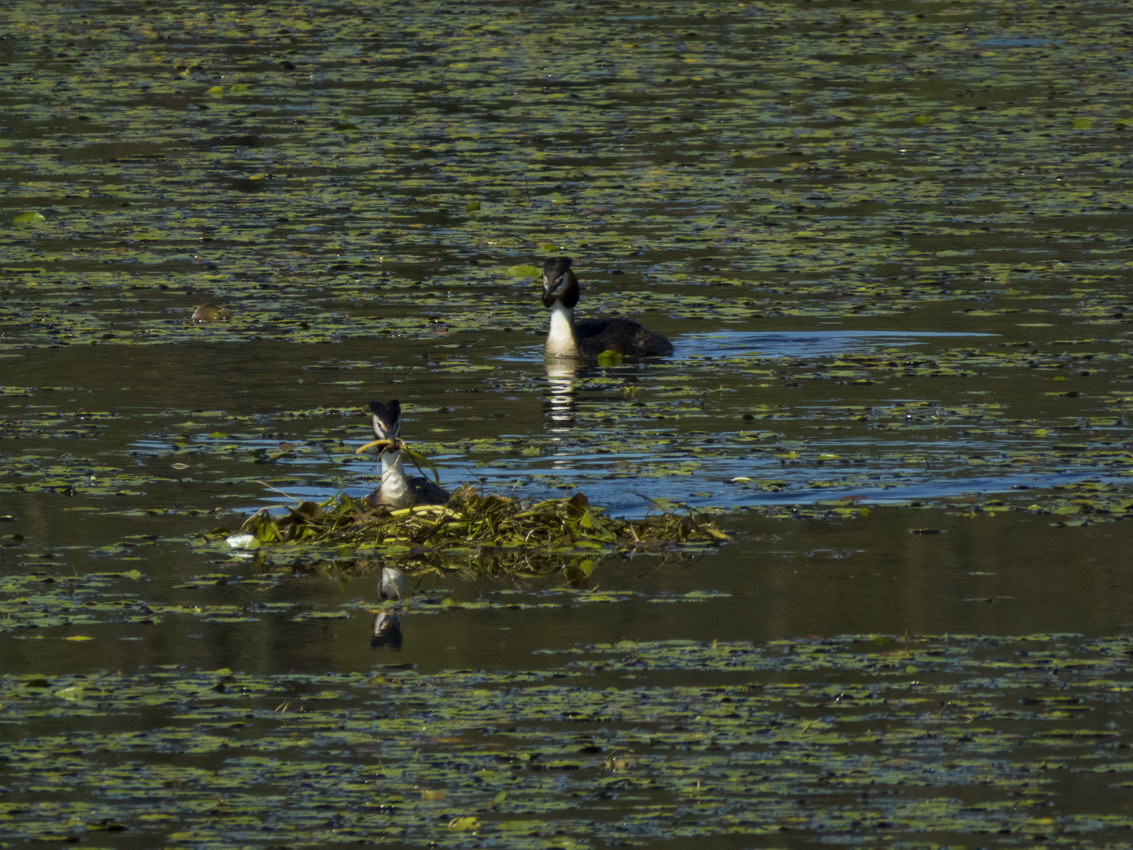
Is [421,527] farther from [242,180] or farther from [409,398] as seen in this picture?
[242,180]

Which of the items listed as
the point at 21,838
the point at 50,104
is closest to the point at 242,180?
the point at 50,104

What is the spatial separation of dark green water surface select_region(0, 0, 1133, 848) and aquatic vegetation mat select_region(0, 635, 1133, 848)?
0.02 m

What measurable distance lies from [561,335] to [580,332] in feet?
0.50

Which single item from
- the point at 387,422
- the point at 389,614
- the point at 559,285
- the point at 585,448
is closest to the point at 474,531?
the point at 387,422

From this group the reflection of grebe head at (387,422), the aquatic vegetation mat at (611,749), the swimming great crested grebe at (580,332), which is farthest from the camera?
the swimming great crested grebe at (580,332)

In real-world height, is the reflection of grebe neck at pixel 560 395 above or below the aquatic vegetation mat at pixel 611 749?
above

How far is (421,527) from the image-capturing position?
1105 cm

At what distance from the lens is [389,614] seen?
384 inches

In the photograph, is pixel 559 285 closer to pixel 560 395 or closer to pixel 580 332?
pixel 580 332

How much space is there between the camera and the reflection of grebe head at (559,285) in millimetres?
16953

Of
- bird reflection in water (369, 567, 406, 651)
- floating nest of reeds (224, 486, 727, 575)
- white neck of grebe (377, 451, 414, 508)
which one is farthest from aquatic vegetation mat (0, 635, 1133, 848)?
white neck of grebe (377, 451, 414, 508)

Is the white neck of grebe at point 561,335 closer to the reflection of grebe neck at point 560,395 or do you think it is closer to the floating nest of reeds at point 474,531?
the reflection of grebe neck at point 560,395

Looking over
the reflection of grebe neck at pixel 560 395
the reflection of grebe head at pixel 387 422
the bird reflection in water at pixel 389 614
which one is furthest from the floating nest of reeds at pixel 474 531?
the reflection of grebe neck at pixel 560 395

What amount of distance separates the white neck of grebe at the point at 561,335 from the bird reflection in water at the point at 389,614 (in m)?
6.10
